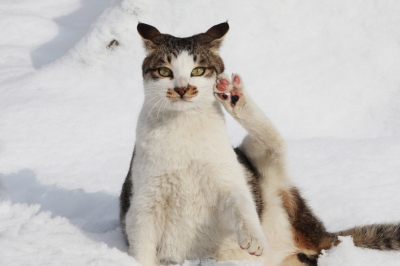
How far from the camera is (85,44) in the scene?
5711 mm

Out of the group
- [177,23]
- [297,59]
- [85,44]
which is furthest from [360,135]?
[85,44]

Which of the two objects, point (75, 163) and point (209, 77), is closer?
point (209, 77)

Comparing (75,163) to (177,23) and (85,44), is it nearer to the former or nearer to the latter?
(85,44)

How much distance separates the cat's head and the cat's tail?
1.23 meters

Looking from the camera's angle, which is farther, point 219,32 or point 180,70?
point 219,32

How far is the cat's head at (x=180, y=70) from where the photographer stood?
2.94m

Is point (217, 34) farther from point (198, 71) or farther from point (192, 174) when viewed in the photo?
point (192, 174)

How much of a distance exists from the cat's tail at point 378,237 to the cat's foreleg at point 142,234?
1.23m

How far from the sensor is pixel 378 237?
3.27 metres

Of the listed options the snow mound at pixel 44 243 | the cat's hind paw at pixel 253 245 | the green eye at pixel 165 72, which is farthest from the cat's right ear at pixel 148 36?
the cat's hind paw at pixel 253 245

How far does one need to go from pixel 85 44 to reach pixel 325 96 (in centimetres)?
256

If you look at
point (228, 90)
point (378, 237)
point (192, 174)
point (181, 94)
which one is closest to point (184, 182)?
point (192, 174)

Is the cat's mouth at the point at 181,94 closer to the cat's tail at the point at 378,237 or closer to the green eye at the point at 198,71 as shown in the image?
the green eye at the point at 198,71

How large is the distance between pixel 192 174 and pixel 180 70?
58cm
